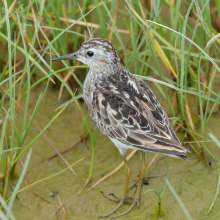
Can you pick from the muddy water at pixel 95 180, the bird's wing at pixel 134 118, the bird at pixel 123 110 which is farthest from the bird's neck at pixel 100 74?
the muddy water at pixel 95 180

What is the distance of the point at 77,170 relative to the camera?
4719mm

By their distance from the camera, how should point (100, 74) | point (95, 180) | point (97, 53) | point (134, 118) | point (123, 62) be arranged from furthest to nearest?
point (123, 62)
point (95, 180)
point (100, 74)
point (97, 53)
point (134, 118)

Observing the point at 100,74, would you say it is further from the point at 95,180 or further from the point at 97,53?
the point at 95,180

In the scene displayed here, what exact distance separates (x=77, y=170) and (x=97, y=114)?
1.18 m

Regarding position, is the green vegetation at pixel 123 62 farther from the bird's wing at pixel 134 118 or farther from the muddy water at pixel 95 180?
the bird's wing at pixel 134 118

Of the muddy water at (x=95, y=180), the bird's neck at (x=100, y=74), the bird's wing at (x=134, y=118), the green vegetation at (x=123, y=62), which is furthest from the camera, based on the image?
the bird's neck at (x=100, y=74)

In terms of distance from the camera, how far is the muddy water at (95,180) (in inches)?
158

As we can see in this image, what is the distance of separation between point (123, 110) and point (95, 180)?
1255 millimetres

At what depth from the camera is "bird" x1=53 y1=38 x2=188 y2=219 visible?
11.7 ft

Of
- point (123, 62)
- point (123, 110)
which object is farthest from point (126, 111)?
point (123, 62)

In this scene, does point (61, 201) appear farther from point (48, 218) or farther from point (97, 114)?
point (97, 114)

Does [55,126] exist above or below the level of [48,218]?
above

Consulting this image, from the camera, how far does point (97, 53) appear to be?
13.4ft

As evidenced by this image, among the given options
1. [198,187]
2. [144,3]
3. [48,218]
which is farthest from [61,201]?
[144,3]
